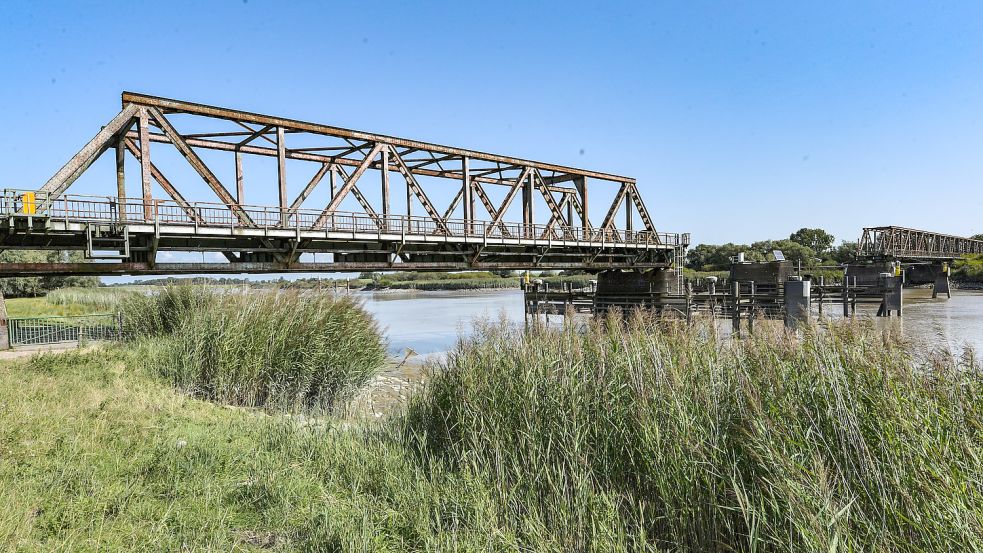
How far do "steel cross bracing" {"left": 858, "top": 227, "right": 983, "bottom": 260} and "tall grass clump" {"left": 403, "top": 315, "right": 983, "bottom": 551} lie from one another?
6935 centimetres

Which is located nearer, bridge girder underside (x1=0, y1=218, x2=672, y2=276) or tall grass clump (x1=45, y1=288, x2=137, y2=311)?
bridge girder underside (x1=0, y1=218, x2=672, y2=276)

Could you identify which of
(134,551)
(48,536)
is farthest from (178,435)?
(134,551)

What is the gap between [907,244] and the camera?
68812mm

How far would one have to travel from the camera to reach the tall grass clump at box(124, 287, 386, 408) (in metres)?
13.4

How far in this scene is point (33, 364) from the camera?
516 inches

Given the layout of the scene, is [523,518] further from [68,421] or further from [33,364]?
Result: [33,364]

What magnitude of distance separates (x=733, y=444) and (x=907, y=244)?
83244mm

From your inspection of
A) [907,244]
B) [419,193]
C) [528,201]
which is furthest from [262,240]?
[907,244]

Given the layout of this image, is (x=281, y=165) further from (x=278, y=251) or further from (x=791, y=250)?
(x=791, y=250)

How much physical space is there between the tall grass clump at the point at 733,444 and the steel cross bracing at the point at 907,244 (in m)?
69.4

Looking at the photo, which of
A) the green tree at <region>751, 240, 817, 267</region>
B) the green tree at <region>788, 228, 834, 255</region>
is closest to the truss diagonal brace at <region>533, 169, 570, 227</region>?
the green tree at <region>751, 240, 817, 267</region>

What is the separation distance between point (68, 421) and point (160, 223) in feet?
31.4

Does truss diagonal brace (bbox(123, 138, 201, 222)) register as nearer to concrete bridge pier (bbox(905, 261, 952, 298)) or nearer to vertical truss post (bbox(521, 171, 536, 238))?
vertical truss post (bbox(521, 171, 536, 238))

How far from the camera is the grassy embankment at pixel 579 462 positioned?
14.3 feet
